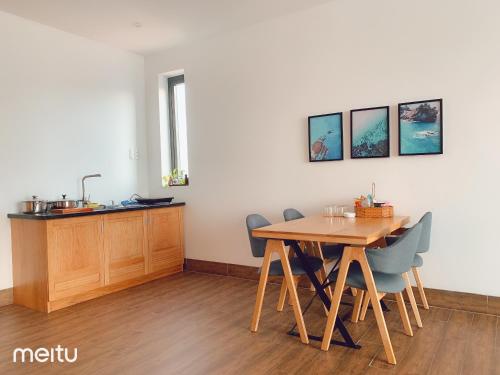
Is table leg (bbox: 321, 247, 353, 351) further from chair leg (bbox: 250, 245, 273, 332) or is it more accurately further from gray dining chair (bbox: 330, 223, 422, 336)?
chair leg (bbox: 250, 245, 273, 332)

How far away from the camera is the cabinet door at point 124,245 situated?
12.8 ft

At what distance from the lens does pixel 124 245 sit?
13.4 ft

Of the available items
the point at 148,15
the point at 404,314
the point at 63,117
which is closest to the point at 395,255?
the point at 404,314

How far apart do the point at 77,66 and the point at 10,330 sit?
283 cm

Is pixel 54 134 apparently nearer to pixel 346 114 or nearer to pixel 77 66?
pixel 77 66

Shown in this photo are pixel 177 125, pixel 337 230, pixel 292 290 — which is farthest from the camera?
pixel 177 125

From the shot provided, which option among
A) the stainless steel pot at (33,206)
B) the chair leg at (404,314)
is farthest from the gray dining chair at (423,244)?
the stainless steel pot at (33,206)

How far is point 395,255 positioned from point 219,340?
1.34m

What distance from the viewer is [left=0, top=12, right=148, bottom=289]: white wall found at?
368cm

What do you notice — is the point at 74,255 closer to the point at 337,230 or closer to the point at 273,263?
the point at 273,263

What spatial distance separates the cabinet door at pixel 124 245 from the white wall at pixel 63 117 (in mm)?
660

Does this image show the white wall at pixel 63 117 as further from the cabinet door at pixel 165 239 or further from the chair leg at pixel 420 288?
the chair leg at pixel 420 288

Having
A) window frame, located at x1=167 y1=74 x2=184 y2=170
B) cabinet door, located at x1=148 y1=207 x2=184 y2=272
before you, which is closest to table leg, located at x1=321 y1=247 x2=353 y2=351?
cabinet door, located at x1=148 y1=207 x2=184 y2=272

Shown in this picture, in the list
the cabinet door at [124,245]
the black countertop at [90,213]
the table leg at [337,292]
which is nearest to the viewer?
the table leg at [337,292]
